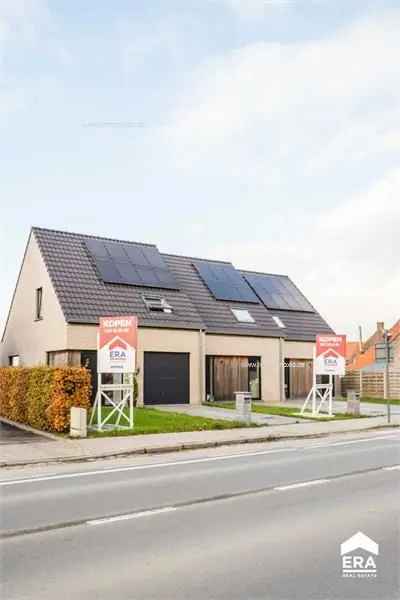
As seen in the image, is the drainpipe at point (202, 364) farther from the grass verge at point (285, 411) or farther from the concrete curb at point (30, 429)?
the concrete curb at point (30, 429)

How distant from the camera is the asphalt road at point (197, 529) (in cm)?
530

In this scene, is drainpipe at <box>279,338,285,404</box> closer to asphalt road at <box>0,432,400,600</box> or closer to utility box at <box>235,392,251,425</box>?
utility box at <box>235,392,251,425</box>

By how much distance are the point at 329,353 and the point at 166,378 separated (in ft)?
22.5

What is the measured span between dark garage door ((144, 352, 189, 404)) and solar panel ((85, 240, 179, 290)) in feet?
11.4

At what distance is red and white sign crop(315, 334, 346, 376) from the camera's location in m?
25.0

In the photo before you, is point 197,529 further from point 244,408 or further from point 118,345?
point 244,408

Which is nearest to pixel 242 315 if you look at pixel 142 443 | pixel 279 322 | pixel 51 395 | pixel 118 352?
pixel 279 322

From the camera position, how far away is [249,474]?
11078 mm

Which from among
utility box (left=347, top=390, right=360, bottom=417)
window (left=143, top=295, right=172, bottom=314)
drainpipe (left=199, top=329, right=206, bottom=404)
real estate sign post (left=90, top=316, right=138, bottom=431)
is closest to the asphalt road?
real estate sign post (left=90, top=316, right=138, bottom=431)

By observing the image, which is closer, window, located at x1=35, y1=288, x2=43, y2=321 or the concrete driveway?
the concrete driveway

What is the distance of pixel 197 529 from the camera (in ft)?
23.4

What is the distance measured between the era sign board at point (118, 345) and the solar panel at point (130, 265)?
341 inches

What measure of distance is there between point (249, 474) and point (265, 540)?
4463 mm

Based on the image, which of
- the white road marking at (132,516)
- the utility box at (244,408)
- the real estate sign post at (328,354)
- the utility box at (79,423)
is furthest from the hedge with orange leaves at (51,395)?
the real estate sign post at (328,354)
